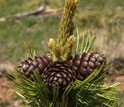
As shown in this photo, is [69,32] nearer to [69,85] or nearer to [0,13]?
[69,85]

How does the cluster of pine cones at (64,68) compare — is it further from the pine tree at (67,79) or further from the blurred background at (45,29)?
the blurred background at (45,29)

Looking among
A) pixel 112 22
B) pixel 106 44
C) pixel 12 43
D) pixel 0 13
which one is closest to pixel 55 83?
pixel 106 44

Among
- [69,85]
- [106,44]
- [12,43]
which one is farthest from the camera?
[12,43]

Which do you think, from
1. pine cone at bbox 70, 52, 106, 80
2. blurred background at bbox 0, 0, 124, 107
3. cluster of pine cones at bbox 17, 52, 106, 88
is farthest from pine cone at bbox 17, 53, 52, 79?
blurred background at bbox 0, 0, 124, 107

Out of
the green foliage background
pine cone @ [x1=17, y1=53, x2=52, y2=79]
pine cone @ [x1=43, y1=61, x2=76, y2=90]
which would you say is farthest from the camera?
the green foliage background

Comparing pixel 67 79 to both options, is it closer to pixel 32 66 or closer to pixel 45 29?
pixel 32 66

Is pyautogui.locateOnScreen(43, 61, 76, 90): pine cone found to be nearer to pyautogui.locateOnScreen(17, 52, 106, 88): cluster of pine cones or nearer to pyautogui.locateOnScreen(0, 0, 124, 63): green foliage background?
pyautogui.locateOnScreen(17, 52, 106, 88): cluster of pine cones
